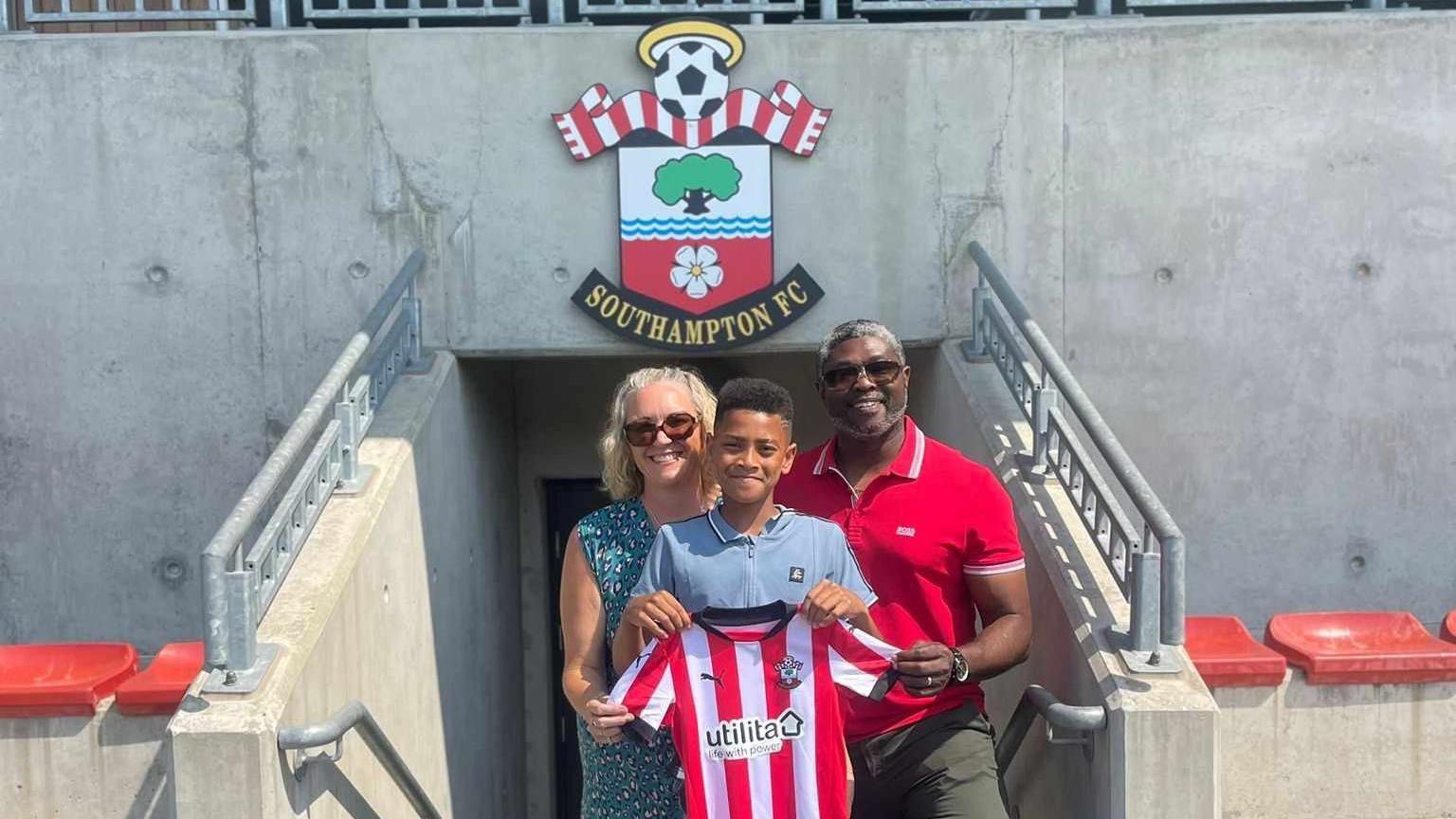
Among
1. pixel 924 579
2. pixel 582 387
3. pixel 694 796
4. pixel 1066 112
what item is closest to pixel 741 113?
Result: pixel 1066 112

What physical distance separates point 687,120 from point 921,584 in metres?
3.25

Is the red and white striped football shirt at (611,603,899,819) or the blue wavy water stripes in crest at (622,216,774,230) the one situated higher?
the blue wavy water stripes in crest at (622,216,774,230)

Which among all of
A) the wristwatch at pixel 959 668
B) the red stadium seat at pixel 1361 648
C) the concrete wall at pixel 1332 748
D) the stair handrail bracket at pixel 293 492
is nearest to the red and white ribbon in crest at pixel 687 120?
the stair handrail bracket at pixel 293 492

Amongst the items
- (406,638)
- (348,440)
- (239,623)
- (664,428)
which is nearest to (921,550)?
(664,428)

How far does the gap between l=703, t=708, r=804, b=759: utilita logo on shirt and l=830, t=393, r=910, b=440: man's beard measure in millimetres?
831

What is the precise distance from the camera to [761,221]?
A: 6660 mm

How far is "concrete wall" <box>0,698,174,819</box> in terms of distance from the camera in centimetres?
480

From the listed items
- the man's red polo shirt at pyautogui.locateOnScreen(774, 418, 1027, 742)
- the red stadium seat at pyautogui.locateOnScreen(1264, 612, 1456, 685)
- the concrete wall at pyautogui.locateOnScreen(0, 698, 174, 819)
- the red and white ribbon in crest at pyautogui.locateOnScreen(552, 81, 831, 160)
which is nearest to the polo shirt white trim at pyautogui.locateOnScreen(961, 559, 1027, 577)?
the man's red polo shirt at pyautogui.locateOnScreen(774, 418, 1027, 742)

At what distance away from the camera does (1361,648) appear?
518 centimetres

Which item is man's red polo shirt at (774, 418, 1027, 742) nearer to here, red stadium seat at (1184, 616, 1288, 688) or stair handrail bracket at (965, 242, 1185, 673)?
stair handrail bracket at (965, 242, 1185, 673)

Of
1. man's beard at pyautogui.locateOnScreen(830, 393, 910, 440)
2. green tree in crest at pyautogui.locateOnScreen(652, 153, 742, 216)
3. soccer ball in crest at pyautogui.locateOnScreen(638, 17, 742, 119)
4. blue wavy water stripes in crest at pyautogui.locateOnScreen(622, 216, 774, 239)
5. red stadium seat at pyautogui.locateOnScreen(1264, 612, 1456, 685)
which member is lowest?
red stadium seat at pyautogui.locateOnScreen(1264, 612, 1456, 685)

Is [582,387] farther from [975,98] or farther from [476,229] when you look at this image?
[975,98]

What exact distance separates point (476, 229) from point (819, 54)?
1777 millimetres

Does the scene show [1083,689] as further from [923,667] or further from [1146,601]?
[923,667]
